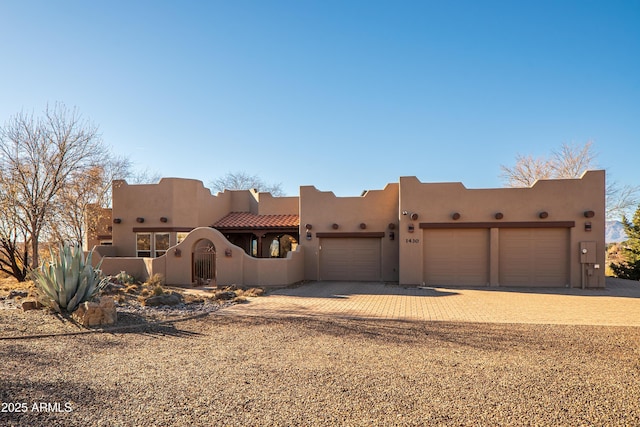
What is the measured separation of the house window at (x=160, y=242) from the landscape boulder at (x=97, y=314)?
12.0 metres

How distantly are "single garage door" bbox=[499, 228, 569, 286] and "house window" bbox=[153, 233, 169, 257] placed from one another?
16.5 metres

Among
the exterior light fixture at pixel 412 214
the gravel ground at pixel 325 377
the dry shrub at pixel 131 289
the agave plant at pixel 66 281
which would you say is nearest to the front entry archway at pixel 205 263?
the dry shrub at pixel 131 289

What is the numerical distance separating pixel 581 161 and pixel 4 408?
3724 centimetres

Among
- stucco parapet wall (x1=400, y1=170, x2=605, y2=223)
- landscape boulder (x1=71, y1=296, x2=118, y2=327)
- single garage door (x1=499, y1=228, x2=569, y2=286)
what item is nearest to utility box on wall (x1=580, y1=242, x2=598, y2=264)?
single garage door (x1=499, y1=228, x2=569, y2=286)

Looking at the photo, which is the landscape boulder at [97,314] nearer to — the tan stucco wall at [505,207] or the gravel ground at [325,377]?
the gravel ground at [325,377]

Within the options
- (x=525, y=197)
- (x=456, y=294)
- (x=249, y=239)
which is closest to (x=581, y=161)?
(x=525, y=197)

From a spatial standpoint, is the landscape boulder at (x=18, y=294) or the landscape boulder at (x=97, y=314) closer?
the landscape boulder at (x=97, y=314)

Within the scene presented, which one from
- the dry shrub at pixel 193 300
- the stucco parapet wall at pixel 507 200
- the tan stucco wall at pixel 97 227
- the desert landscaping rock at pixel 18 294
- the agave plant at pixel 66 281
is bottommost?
the dry shrub at pixel 193 300

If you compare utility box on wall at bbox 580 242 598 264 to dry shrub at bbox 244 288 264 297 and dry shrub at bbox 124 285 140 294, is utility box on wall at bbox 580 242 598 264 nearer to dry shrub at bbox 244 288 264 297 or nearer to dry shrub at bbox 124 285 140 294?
dry shrub at bbox 244 288 264 297

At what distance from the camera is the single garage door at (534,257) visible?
17000 millimetres

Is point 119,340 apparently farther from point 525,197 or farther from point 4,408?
point 525,197

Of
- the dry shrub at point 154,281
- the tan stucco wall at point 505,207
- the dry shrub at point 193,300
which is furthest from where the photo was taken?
the tan stucco wall at point 505,207

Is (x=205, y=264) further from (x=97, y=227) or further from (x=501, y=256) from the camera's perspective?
(x=501, y=256)

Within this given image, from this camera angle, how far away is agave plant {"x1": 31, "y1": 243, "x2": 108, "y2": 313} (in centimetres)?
985
